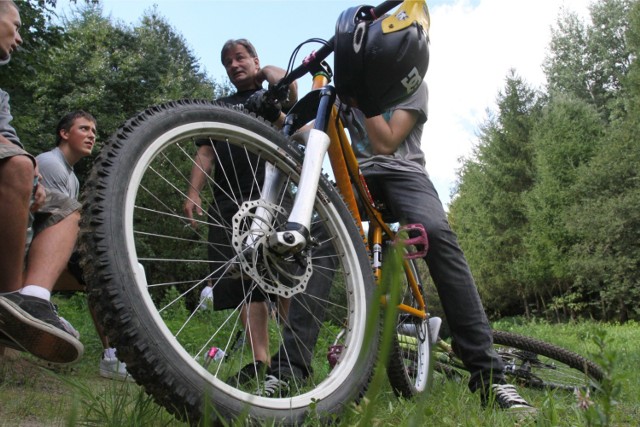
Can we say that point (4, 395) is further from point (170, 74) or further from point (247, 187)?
point (170, 74)

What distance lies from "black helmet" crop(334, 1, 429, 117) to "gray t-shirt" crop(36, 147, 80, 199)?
2.44 metres

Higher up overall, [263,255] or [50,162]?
[50,162]

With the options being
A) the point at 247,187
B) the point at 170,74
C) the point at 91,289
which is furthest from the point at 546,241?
the point at 91,289

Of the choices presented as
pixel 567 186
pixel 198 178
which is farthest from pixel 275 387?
pixel 567 186

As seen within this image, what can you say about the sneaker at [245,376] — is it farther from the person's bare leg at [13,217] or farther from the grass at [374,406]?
the person's bare leg at [13,217]

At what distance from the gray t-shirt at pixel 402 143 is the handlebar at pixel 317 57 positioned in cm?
47

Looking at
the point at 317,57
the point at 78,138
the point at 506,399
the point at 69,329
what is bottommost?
the point at 506,399

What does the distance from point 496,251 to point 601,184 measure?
8836 millimetres

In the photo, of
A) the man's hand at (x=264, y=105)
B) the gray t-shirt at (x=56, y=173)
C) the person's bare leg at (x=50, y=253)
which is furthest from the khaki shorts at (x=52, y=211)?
the gray t-shirt at (x=56, y=173)

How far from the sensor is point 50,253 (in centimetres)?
228

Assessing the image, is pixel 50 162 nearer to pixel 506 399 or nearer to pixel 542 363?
pixel 506 399

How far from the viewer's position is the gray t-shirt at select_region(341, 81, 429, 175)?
2742 mm

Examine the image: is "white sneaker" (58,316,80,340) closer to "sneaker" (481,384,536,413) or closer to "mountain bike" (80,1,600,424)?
"mountain bike" (80,1,600,424)

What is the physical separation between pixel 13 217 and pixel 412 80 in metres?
1.44
